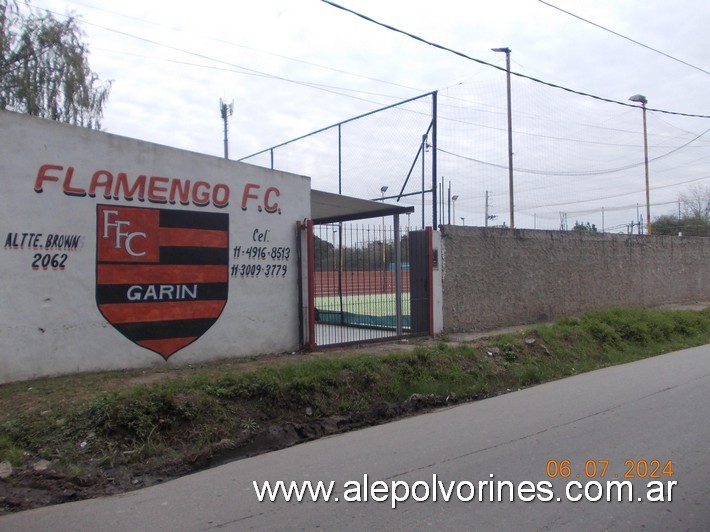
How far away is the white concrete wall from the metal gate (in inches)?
58.2

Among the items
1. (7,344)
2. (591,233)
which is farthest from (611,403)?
(591,233)

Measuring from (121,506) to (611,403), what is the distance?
618cm

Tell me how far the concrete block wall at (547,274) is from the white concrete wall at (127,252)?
177 inches

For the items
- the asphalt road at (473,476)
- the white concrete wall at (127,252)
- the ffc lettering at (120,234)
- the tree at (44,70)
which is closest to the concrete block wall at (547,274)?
the white concrete wall at (127,252)

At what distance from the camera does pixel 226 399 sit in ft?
24.1

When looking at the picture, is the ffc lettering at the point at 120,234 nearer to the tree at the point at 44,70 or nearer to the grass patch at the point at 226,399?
the grass patch at the point at 226,399

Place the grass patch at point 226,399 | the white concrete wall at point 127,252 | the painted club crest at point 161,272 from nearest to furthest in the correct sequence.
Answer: the grass patch at point 226,399 → the white concrete wall at point 127,252 → the painted club crest at point 161,272

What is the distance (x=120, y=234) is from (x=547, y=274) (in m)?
11.5

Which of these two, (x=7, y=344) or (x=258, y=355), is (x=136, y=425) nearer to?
(x=7, y=344)

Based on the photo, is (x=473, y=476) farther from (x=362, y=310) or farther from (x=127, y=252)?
(x=362, y=310)

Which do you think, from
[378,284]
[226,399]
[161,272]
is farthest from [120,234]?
[378,284]

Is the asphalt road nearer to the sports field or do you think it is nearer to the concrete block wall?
the sports field

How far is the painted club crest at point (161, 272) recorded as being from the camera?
28.5 feet

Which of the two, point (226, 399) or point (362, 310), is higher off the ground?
point (362, 310)
